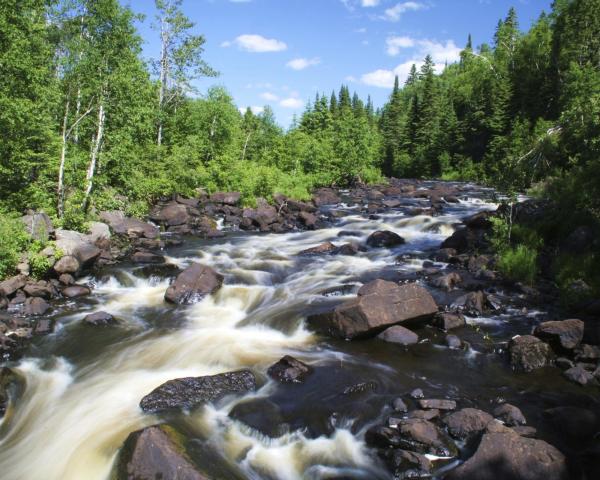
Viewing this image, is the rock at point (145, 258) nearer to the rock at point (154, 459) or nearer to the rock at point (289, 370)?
the rock at point (289, 370)

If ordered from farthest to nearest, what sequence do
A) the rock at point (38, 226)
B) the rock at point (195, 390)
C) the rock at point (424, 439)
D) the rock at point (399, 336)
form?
the rock at point (38, 226)
the rock at point (399, 336)
the rock at point (195, 390)
the rock at point (424, 439)

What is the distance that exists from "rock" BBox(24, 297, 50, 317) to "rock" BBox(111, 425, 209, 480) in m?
8.34

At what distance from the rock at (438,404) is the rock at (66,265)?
12.9m

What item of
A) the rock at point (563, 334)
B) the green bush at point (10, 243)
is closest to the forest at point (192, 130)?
the green bush at point (10, 243)

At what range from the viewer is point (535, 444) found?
6.71m

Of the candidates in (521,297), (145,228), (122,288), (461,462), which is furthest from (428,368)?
(145,228)

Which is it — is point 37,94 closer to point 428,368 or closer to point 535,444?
point 428,368

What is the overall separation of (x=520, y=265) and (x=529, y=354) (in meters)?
6.34

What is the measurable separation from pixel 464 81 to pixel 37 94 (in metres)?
91.8

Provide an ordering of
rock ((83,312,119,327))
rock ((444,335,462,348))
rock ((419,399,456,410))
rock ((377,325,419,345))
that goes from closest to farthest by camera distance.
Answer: rock ((419,399,456,410))
rock ((444,335,462,348))
rock ((377,325,419,345))
rock ((83,312,119,327))

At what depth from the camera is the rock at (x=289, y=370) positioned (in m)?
9.93

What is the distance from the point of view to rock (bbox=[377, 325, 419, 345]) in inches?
456

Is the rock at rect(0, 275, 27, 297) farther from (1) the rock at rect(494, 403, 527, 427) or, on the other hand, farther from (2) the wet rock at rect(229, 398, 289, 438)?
(1) the rock at rect(494, 403, 527, 427)

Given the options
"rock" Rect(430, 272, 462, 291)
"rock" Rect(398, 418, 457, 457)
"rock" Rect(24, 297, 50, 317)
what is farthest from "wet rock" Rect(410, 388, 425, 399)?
"rock" Rect(24, 297, 50, 317)
